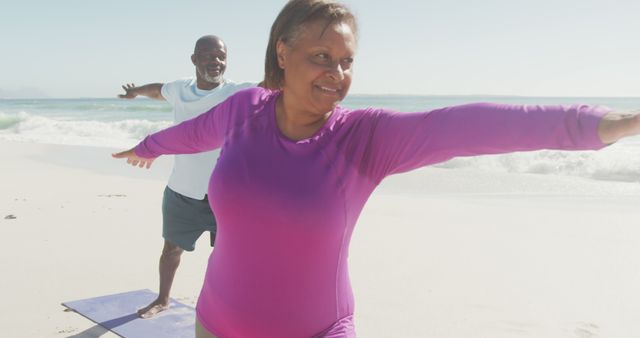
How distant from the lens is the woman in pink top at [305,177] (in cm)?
172

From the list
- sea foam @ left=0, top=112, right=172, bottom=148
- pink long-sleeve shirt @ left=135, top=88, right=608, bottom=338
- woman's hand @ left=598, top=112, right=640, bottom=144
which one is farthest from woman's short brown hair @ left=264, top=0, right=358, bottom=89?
sea foam @ left=0, top=112, right=172, bottom=148

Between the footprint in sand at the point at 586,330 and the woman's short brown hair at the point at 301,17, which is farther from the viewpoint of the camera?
the footprint in sand at the point at 586,330

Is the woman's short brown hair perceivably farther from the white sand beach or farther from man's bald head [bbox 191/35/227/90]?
the white sand beach

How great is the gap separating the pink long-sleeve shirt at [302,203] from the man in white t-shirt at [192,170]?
2.31 meters

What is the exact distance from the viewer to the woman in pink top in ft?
5.66

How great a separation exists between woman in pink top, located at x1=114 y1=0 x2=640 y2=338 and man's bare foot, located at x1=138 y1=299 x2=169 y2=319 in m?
2.83

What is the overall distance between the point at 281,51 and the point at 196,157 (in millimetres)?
2348

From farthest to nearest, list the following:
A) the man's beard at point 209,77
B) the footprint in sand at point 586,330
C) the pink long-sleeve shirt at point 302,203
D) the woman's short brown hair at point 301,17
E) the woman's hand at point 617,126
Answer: the footprint in sand at point 586,330, the man's beard at point 209,77, the woman's short brown hair at point 301,17, the pink long-sleeve shirt at point 302,203, the woman's hand at point 617,126

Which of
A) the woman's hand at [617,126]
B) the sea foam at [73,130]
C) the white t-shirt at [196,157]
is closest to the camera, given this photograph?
the woman's hand at [617,126]

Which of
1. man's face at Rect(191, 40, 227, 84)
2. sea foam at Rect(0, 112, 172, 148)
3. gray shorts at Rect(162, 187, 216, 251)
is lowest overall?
sea foam at Rect(0, 112, 172, 148)

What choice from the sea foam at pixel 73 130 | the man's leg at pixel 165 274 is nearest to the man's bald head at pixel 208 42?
the man's leg at pixel 165 274

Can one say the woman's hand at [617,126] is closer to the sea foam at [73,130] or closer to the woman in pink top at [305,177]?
the woman in pink top at [305,177]

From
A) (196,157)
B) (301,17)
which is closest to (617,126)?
Answer: (301,17)

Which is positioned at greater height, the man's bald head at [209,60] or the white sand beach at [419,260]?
the man's bald head at [209,60]
